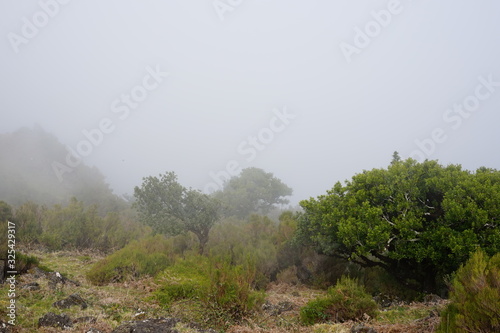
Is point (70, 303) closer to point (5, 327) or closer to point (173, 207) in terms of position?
point (5, 327)

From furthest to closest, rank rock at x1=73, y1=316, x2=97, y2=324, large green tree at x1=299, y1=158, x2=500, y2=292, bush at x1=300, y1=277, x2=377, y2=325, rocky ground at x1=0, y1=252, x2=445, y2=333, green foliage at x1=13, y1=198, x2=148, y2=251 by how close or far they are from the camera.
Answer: green foliage at x1=13, y1=198, x2=148, y2=251 → large green tree at x1=299, y1=158, x2=500, y2=292 → bush at x1=300, y1=277, x2=377, y2=325 → rock at x1=73, y1=316, x2=97, y2=324 → rocky ground at x1=0, y1=252, x2=445, y2=333

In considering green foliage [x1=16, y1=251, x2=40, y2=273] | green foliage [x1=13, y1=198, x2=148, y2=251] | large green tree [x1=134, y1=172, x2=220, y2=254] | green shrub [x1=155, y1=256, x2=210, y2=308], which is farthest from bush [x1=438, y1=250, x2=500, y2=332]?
green foliage [x1=13, y1=198, x2=148, y2=251]

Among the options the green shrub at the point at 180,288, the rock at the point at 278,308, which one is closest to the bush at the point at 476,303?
the rock at the point at 278,308

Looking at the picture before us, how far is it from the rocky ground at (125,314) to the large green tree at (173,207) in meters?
8.76

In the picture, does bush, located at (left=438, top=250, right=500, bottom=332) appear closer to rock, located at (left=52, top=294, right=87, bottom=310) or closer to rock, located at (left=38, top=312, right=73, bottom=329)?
rock, located at (left=38, top=312, right=73, bottom=329)

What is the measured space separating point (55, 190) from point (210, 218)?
44.9 meters

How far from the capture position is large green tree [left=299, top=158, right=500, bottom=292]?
937cm

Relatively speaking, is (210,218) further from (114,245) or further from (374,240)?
(374,240)

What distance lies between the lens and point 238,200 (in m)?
45.3

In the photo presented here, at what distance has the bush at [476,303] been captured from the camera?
3.96 meters

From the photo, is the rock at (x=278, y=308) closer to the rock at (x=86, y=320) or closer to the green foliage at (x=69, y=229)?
the rock at (x=86, y=320)

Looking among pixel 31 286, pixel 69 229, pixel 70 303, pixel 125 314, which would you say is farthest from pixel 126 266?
pixel 69 229

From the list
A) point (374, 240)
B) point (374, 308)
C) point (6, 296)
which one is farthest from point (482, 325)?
point (6, 296)

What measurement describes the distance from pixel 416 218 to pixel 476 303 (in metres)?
6.51
